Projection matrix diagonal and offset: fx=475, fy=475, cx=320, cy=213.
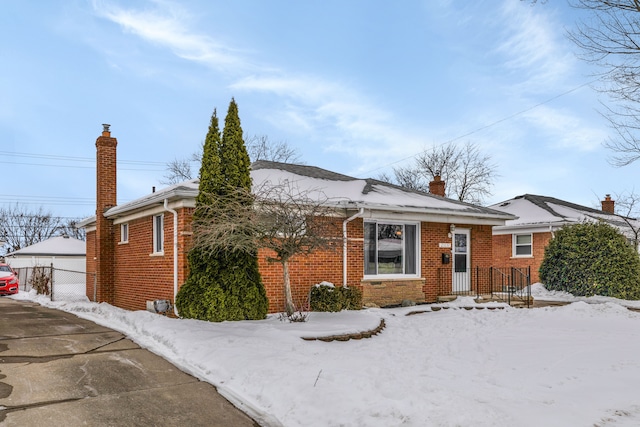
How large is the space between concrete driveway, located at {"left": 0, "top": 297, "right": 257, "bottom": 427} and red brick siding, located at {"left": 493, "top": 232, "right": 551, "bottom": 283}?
1762cm

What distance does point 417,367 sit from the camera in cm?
699

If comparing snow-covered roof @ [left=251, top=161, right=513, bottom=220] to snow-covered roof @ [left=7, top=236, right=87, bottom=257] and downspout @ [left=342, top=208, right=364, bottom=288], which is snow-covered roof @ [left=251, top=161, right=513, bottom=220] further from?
snow-covered roof @ [left=7, top=236, right=87, bottom=257]

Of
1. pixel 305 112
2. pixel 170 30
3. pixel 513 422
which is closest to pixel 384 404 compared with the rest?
pixel 513 422

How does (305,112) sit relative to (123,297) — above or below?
above

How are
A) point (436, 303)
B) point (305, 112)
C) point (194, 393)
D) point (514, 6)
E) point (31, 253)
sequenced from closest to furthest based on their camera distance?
point (194, 393)
point (514, 6)
point (436, 303)
point (305, 112)
point (31, 253)

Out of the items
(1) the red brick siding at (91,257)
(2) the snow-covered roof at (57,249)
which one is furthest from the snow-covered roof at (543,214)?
(2) the snow-covered roof at (57,249)

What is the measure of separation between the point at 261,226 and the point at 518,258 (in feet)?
51.7

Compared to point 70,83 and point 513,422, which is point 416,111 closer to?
point 70,83

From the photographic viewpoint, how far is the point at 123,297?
1498 cm

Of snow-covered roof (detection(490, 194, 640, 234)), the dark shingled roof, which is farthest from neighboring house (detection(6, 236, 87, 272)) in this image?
snow-covered roof (detection(490, 194, 640, 234))

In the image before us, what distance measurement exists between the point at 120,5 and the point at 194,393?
11909mm

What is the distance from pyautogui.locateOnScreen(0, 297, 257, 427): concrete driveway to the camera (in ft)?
16.3

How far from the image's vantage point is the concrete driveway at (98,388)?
16.3 ft

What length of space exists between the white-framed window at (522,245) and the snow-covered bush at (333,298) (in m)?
12.2
